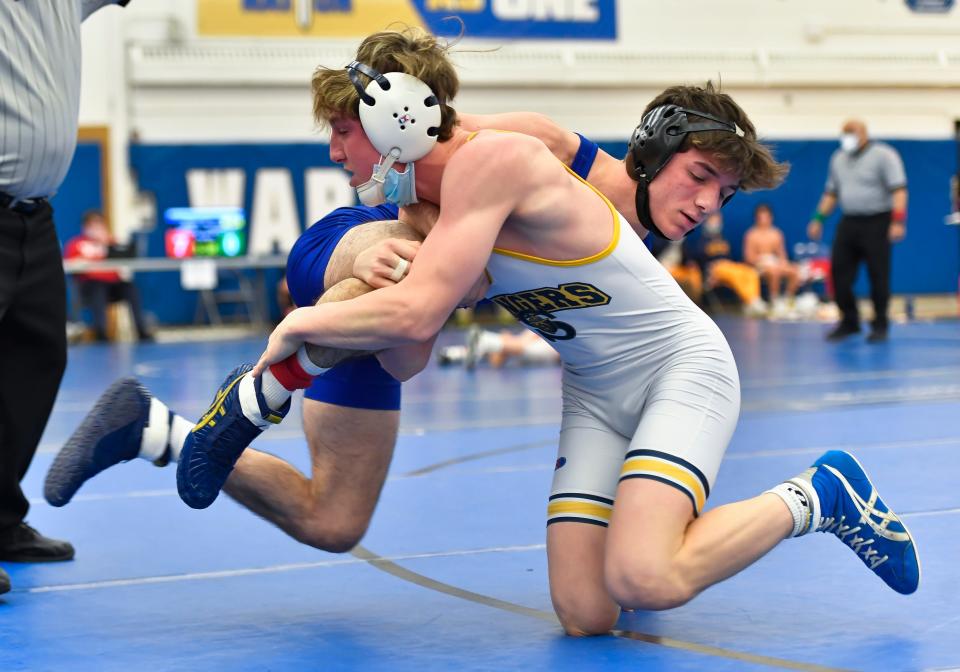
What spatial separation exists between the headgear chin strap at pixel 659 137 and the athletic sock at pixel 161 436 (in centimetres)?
127

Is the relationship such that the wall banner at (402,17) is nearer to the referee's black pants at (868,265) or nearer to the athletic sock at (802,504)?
the referee's black pants at (868,265)

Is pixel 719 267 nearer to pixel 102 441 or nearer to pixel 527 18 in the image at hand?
pixel 527 18

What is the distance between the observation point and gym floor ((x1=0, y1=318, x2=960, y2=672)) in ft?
8.88

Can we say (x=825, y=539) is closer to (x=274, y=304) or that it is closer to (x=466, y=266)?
(x=466, y=266)

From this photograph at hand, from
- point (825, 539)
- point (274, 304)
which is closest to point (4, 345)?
point (825, 539)

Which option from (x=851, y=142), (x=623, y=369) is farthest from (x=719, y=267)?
(x=623, y=369)

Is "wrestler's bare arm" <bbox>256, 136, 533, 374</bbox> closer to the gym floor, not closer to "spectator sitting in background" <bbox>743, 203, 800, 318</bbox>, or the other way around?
the gym floor

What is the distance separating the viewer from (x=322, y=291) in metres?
3.43

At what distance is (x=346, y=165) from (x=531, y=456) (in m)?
2.33

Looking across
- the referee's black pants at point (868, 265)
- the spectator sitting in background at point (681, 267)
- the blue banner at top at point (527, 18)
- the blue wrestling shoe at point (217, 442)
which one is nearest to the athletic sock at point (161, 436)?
the blue wrestling shoe at point (217, 442)

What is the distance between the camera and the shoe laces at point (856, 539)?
298 cm

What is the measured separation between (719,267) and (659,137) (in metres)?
12.9

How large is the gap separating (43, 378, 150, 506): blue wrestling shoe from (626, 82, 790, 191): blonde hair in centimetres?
138

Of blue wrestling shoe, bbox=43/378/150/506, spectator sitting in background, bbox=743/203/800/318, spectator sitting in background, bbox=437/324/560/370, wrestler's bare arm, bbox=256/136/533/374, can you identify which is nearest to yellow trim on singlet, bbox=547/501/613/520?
wrestler's bare arm, bbox=256/136/533/374
